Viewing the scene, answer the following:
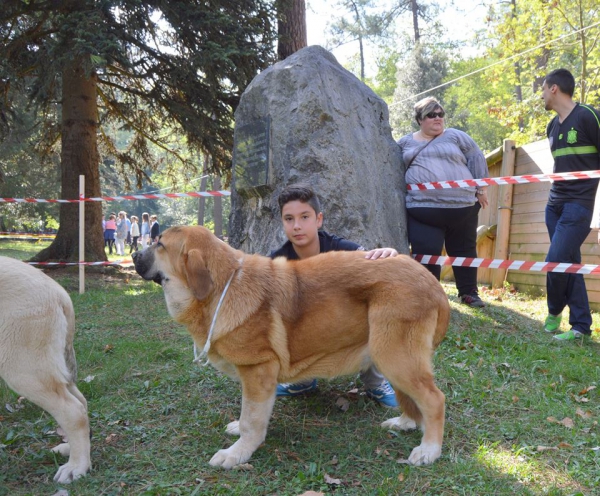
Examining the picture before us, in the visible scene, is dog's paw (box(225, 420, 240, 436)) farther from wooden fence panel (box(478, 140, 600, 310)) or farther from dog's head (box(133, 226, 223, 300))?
wooden fence panel (box(478, 140, 600, 310))

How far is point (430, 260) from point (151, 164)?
413 inches

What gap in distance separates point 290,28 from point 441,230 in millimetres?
6064

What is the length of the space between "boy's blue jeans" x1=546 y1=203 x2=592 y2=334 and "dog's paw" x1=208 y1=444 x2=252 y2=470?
419cm

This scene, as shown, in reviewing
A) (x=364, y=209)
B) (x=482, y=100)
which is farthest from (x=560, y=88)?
(x=482, y=100)

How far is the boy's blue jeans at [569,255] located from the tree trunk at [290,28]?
6.34m

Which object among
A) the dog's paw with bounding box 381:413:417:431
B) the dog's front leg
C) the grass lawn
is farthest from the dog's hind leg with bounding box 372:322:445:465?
the dog's front leg

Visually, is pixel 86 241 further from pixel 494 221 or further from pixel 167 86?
pixel 494 221

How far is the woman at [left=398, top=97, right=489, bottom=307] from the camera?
20.0ft

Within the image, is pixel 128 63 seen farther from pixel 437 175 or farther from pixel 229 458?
pixel 229 458

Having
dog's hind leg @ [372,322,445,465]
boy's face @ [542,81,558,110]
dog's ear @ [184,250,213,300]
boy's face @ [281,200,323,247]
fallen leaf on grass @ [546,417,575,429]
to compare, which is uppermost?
boy's face @ [542,81,558,110]

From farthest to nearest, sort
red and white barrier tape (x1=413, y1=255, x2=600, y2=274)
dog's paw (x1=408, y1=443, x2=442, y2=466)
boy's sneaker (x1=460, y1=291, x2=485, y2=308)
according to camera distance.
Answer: boy's sneaker (x1=460, y1=291, x2=485, y2=308), red and white barrier tape (x1=413, y1=255, x2=600, y2=274), dog's paw (x1=408, y1=443, x2=442, y2=466)

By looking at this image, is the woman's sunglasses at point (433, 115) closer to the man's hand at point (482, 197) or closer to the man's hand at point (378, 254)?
the man's hand at point (482, 197)

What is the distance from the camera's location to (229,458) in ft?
10.1

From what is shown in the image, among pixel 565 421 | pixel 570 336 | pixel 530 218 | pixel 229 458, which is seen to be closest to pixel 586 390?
pixel 565 421
